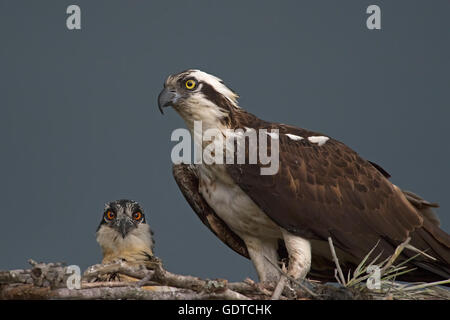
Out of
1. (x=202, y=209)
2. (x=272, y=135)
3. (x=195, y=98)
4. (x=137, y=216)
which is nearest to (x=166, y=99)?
(x=195, y=98)

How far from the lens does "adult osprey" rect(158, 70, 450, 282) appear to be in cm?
424

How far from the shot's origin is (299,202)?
425 cm

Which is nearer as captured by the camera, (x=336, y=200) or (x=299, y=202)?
(x=299, y=202)

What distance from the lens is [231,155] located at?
426 centimetres

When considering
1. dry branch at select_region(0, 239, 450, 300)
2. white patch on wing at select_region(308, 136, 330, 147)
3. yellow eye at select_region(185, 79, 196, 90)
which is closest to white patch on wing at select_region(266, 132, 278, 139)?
white patch on wing at select_region(308, 136, 330, 147)

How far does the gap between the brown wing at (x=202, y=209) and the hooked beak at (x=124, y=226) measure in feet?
1.30

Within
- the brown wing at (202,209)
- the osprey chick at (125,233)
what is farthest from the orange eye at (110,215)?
the brown wing at (202,209)

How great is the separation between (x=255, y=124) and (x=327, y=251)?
897 millimetres

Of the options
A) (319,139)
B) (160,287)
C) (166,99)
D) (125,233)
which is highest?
(166,99)

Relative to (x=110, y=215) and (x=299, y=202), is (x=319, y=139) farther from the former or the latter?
(x=110, y=215)

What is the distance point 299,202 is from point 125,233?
1.18m

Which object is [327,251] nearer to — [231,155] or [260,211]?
[260,211]

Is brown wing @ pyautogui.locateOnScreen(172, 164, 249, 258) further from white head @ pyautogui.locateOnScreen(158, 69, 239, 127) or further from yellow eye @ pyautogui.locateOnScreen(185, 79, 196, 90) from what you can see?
yellow eye @ pyautogui.locateOnScreen(185, 79, 196, 90)

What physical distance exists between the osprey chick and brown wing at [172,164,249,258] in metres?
0.36
